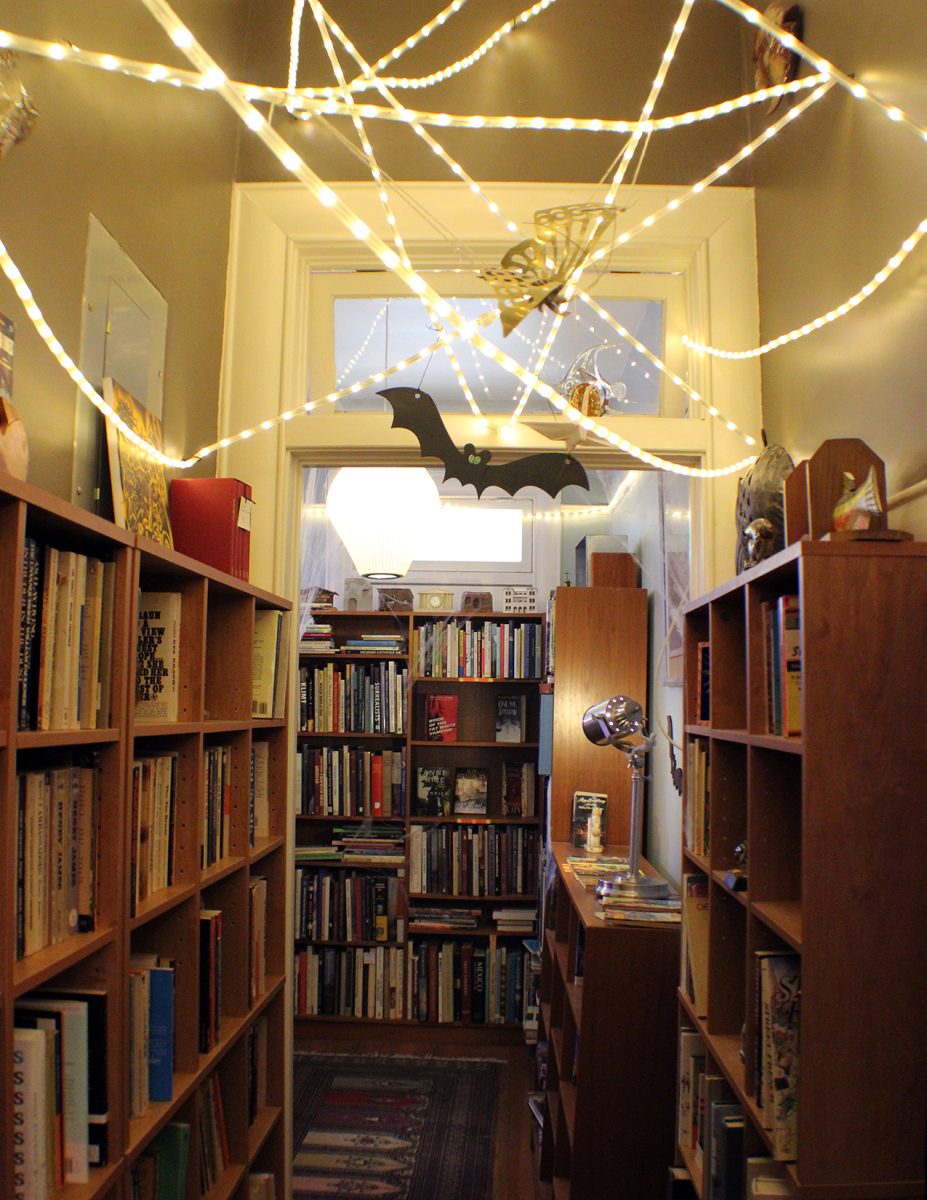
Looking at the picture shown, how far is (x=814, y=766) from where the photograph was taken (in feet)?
4.72

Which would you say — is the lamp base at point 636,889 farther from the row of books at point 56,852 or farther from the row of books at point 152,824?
the row of books at point 56,852

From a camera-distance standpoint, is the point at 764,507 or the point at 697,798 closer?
the point at 764,507

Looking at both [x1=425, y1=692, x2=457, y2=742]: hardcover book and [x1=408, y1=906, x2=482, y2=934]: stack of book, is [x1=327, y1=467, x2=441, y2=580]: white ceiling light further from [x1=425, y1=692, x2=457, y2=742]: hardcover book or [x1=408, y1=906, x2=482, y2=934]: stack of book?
[x1=408, y1=906, x2=482, y2=934]: stack of book

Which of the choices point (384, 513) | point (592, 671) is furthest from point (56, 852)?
point (592, 671)

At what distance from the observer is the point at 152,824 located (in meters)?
1.80

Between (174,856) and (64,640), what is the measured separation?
25.8 inches

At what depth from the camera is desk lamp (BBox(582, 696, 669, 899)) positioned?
8.91 ft

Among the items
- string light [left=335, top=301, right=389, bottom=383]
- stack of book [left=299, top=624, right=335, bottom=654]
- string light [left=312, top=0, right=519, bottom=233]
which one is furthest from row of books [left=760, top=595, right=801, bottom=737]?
stack of book [left=299, top=624, right=335, bottom=654]

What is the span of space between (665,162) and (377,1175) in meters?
3.42

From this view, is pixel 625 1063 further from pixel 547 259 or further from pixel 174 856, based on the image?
pixel 547 259

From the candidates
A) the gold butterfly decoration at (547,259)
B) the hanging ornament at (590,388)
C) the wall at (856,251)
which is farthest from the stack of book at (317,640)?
the gold butterfly decoration at (547,259)

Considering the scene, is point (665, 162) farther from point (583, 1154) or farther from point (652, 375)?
point (583, 1154)

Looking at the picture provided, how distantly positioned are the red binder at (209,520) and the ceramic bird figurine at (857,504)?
1323mm

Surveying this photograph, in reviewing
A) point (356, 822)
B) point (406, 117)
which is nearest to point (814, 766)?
point (406, 117)
